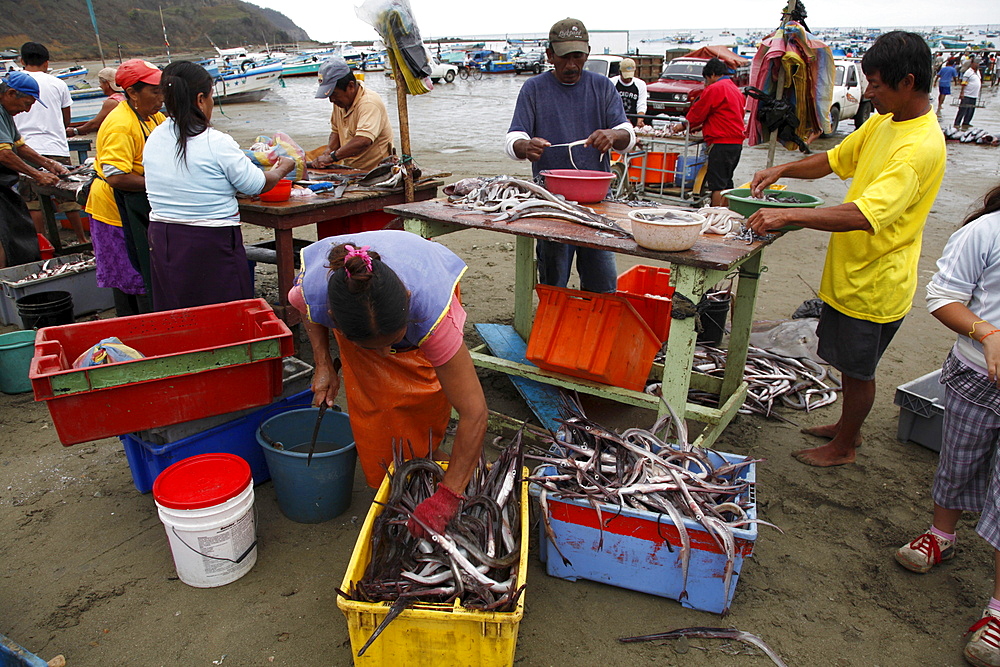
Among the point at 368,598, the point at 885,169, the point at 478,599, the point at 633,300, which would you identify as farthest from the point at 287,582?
the point at 885,169

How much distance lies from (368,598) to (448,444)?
171 centimetres

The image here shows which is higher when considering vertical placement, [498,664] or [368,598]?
[368,598]

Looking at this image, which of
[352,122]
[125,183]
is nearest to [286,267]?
[125,183]

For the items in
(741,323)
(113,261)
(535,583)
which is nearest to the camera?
(535,583)

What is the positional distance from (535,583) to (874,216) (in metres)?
2.17

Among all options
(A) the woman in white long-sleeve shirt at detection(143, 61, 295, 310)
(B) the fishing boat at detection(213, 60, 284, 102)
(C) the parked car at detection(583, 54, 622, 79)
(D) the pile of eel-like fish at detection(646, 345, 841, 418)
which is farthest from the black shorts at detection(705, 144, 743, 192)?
(B) the fishing boat at detection(213, 60, 284, 102)

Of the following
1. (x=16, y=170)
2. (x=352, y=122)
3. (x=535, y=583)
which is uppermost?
(x=352, y=122)

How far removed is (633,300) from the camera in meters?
4.13

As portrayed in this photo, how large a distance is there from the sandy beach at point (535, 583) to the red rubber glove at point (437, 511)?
415 mm

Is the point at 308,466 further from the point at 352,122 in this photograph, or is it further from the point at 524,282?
the point at 352,122

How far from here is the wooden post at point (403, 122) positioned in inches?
177

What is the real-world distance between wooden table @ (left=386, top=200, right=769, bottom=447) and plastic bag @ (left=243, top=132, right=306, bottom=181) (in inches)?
54.1

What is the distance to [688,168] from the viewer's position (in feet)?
32.0

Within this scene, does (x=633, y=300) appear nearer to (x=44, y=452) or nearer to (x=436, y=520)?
(x=436, y=520)
